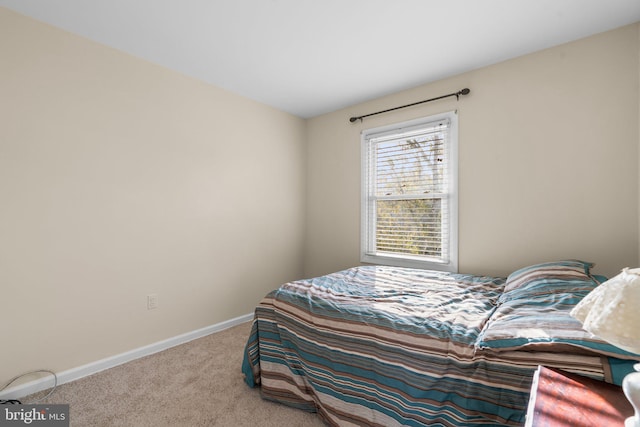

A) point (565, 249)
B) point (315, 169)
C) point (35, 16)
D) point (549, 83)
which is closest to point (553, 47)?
point (549, 83)

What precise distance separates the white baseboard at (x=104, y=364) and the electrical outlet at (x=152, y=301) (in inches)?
12.1

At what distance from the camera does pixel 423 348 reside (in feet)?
4.56

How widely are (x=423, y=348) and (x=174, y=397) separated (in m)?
1.55

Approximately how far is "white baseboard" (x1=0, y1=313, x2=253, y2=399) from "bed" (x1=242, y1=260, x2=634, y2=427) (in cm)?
102

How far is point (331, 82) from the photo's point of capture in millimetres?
2877

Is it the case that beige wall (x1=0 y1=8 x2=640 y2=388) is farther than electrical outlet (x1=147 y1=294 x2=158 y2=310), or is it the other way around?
electrical outlet (x1=147 y1=294 x2=158 y2=310)

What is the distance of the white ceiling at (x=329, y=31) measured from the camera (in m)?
1.85

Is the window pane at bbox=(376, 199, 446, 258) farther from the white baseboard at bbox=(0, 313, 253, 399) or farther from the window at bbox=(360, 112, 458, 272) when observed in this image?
the white baseboard at bbox=(0, 313, 253, 399)

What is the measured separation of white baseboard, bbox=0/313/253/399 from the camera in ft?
6.18

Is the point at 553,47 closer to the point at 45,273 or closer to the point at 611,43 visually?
the point at 611,43

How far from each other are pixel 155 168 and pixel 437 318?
240 cm

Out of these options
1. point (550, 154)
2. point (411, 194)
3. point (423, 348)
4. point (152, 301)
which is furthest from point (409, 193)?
point (152, 301)

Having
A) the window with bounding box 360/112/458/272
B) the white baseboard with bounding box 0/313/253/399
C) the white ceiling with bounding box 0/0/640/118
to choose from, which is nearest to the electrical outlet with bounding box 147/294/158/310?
the white baseboard with bounding box 0/313/253/399

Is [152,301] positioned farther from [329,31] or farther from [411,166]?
[411,166]
